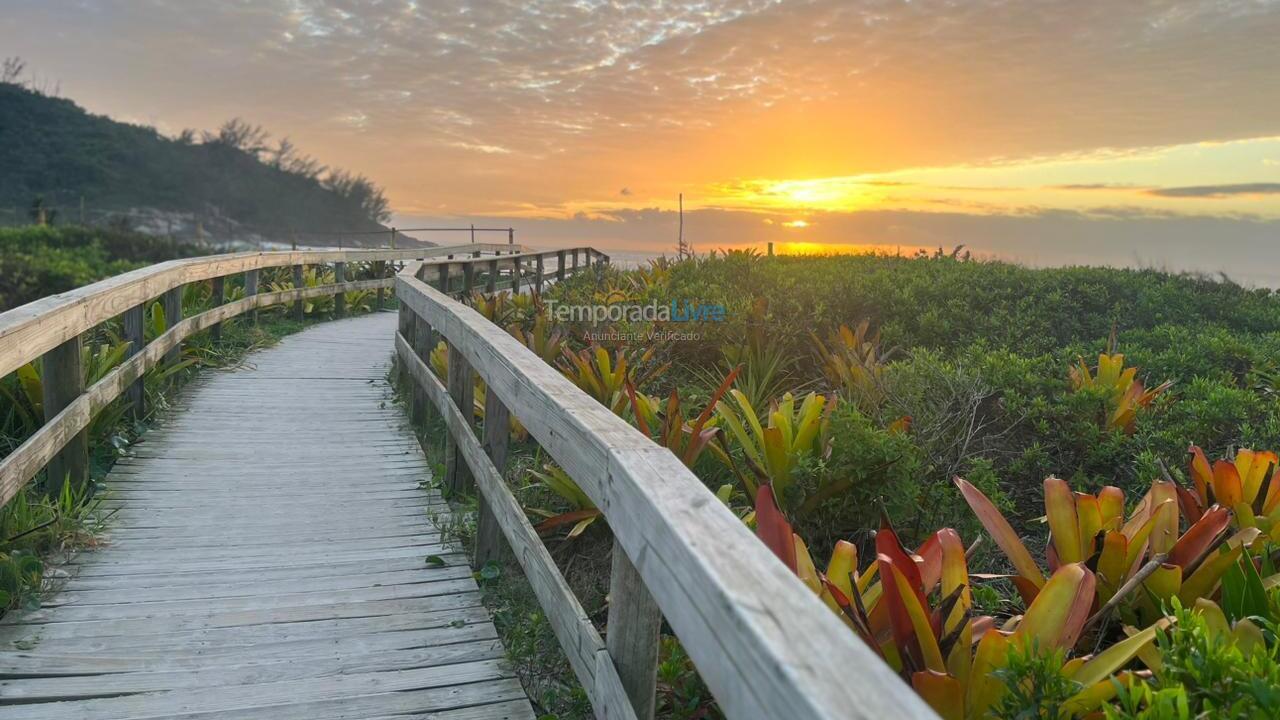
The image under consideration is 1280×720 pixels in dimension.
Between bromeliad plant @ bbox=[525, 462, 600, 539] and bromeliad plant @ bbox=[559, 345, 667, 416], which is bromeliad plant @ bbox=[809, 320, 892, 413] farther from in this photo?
bromeliad plant @ bbox=[525, 462, 600, 539]

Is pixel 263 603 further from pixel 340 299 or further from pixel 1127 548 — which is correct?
pixel 340 299

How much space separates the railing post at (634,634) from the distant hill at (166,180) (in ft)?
150

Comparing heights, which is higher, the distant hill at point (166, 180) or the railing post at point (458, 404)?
the distant hill at point (166, 180)

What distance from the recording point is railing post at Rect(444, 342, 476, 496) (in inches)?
199

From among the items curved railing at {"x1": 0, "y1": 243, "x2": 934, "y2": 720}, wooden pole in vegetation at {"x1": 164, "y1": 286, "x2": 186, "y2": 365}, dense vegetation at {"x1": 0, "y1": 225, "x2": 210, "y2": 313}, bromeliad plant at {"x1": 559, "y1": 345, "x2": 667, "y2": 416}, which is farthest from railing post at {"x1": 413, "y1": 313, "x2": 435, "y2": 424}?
dense vegetation at {"x1": 0, "y1": 225, "x2": 210, "y2": 313}

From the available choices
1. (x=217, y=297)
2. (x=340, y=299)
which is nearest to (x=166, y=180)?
(x=340, y=299)

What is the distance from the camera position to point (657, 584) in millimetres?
1789

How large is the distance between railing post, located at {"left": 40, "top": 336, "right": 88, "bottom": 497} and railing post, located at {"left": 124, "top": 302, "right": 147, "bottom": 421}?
4.08 ft

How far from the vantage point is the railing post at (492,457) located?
158 inches

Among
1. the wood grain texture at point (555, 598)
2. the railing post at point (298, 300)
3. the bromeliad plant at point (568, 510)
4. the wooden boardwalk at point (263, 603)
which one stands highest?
the railing post at point (298, 300)

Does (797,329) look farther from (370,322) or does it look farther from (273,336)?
(370,322)

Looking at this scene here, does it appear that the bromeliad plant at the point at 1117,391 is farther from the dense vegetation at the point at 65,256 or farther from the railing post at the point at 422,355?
the dense vegetation at the point at 65,256

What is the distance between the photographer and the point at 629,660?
2.23 meters

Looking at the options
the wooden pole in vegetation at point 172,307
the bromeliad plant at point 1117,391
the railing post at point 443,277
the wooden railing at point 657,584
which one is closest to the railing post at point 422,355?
the wooden pole in vegetation at point 172,307
